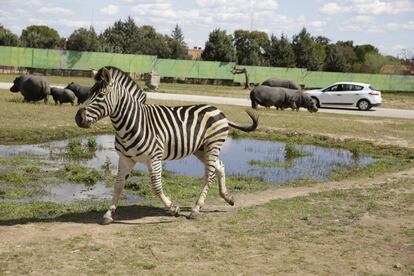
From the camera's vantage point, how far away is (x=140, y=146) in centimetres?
881

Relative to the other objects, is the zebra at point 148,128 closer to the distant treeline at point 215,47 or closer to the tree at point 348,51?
the distant treeline at point 215,47

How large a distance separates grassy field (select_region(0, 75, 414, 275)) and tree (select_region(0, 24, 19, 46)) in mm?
60009

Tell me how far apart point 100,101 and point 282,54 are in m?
68.2

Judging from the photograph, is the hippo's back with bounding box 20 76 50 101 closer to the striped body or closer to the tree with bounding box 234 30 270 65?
the striped body

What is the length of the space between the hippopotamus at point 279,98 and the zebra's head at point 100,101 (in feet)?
71.6

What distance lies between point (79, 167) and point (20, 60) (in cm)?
4128

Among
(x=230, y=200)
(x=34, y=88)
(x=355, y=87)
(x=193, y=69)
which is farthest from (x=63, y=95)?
(x=193, y=69)

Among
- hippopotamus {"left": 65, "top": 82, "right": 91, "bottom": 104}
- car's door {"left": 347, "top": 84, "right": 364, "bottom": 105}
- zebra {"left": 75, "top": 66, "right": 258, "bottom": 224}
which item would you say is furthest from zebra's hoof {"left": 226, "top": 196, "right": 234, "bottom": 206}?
car's door {"left": 347, "top": 84, "right": 364, "bottom": 105}

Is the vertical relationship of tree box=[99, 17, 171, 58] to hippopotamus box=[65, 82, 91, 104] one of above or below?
above

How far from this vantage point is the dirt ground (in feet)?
22.5

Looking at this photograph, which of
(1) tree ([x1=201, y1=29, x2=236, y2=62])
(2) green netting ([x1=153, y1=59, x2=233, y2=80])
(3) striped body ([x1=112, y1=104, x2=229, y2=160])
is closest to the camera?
(3) striped body ([x1=112, y1=104, x2=229, y2=160])

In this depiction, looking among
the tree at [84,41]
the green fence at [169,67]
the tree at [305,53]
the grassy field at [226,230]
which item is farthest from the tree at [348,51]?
the grassy field at [226,230]

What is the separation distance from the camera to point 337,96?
A: 35844 millimetres

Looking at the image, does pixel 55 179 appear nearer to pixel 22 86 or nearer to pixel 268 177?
pixel 268 177
